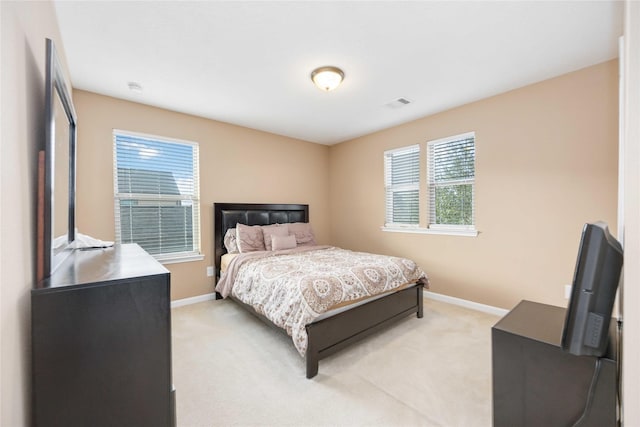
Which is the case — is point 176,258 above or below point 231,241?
below

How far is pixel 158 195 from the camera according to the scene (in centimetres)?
343

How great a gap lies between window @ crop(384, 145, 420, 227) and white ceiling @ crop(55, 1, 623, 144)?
910 mm

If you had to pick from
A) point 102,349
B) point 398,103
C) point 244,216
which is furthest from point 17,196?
point 398,103

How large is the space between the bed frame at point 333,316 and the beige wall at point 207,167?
14 cm

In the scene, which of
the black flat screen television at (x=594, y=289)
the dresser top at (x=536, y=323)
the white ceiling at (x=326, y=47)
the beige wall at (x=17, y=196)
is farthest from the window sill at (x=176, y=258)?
the black flat screen television at (x=594, y=289)

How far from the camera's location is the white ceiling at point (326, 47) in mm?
1807

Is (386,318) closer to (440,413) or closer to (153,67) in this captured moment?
(440,413)

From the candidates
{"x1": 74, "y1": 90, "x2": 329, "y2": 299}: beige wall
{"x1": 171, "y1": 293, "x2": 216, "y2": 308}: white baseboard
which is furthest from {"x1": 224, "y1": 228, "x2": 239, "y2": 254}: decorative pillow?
{"x1": 171, "y1": 293, "x2": 216, "y2": 308}: white baseboard

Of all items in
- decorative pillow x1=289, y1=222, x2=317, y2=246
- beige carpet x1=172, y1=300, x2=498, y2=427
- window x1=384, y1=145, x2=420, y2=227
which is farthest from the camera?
decorative pillow x1=289, y1=222, x2=317, y2=246

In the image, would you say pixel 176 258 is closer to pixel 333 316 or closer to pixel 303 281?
pixel 303 281

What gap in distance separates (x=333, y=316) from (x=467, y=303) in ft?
6.88

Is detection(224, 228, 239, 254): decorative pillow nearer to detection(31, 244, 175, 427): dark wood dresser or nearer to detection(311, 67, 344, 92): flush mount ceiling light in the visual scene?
detection(311, 67, 344, 92): flush mount ceiling light

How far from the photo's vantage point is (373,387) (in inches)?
75.1

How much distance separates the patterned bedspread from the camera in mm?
2107
